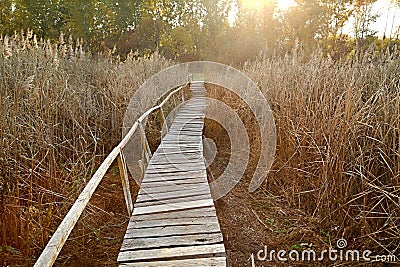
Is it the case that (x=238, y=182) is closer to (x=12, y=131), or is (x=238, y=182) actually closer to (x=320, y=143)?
(x=320, y=143)

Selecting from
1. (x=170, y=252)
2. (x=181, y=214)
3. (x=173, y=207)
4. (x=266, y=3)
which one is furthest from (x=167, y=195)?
(x=266, y=3)

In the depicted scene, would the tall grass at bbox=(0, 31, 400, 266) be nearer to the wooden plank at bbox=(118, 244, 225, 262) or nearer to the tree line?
the wooden plank at bbox=(118, 244, 225, 262)

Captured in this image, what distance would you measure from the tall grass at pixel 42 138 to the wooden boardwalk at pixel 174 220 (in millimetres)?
504

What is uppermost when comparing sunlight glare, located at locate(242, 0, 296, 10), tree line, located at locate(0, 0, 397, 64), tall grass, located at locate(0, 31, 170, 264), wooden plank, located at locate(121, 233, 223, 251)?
sunlight glare, located at locate(242, 0, 296, 10)

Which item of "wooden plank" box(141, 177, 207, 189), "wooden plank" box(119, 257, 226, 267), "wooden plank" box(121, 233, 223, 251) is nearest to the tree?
"wooden plank" box(141, 177, 207, 189)

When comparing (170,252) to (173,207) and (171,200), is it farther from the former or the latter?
(171,200)

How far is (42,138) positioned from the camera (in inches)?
88.5

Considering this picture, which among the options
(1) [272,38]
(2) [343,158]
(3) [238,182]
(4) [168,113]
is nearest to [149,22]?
(1) [272,38]

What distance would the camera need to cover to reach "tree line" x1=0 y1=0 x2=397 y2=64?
15820 millimetres

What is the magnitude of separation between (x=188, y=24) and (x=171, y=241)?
22.6 metres

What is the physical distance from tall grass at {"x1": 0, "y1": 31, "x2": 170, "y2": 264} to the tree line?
37.1 feet

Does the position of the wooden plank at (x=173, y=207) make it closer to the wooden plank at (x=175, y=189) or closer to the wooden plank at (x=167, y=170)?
the wooden plank at (x=175, y=189)

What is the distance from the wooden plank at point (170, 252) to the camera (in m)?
1.78

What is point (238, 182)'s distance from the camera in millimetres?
3805
